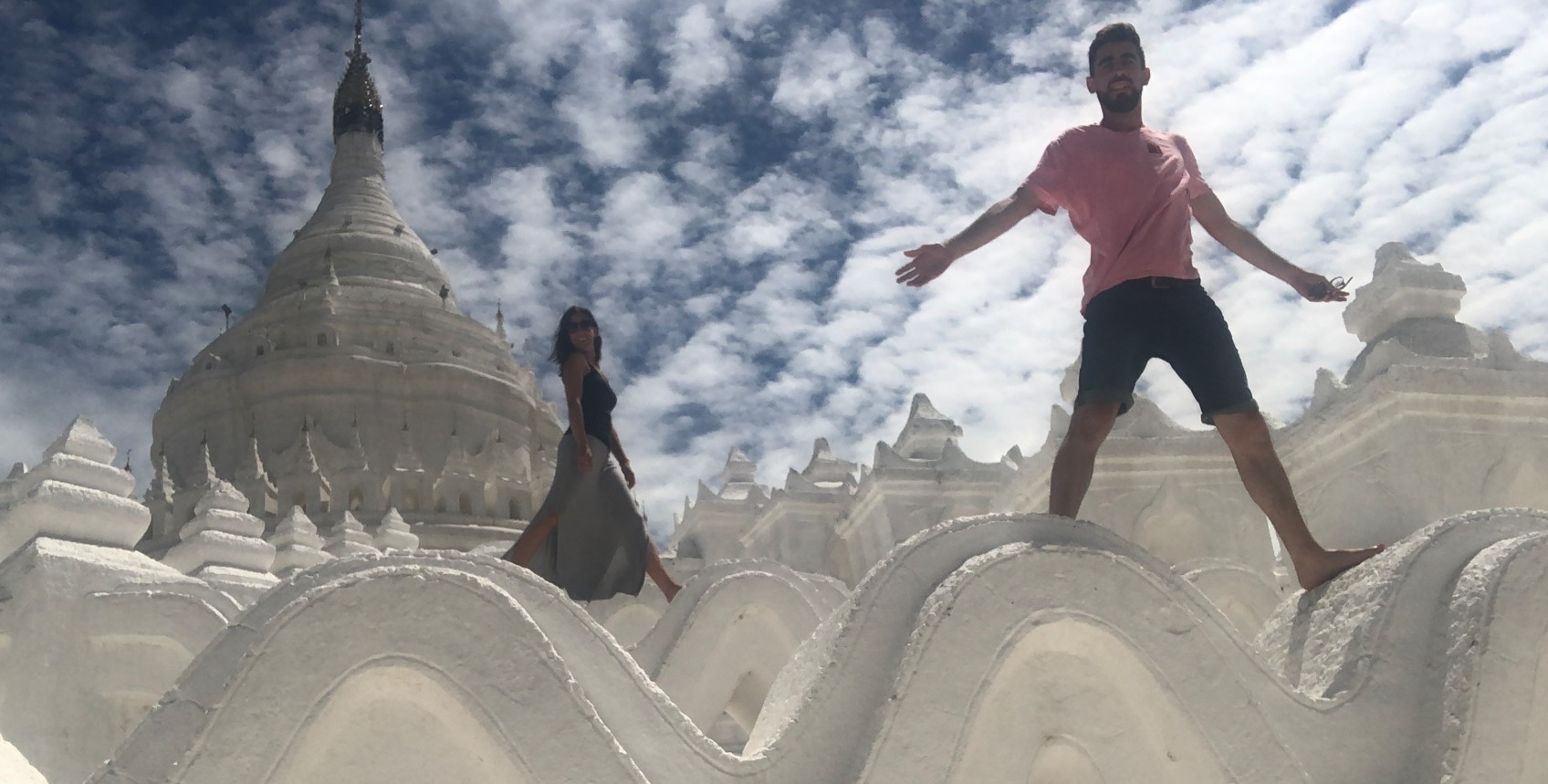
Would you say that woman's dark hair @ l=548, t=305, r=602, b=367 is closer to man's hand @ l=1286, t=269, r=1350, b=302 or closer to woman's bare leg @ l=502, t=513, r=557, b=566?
woman's bare leg @ l=502, t=513, r=557, b=566

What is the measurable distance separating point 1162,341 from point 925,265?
733mm

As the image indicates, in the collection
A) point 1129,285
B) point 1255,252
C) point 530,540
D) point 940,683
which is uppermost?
point 1255,252

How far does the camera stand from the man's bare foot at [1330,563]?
144 inches

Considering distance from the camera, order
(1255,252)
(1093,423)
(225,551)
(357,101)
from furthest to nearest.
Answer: (357,101) → (225,551) → (1255,252) → (1093,423)

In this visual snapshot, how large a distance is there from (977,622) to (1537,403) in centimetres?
676

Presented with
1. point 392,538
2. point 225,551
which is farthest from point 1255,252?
point 392,538

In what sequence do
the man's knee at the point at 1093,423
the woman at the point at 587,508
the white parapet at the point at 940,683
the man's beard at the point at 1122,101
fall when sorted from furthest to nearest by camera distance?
the woman at the point at 587,508
the man's beard at the point at 1122,101
the man's knee at the point at 1093,423
the white parapet at the point at 940,683

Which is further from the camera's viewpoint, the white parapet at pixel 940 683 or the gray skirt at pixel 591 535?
the gray skirt at pixel 591 535

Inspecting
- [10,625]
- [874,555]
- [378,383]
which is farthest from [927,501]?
[378,383]

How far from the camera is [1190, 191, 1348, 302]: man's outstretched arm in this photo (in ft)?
13.0

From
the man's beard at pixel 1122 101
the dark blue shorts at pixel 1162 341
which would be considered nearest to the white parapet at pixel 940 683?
the dark blue shorts at pixel 1162 341

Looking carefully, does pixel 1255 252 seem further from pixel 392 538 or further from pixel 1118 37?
pixel 392 538

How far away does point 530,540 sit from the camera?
5.39m

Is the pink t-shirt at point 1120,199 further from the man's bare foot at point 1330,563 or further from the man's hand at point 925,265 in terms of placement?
the man's bare foot at point 1330,563
